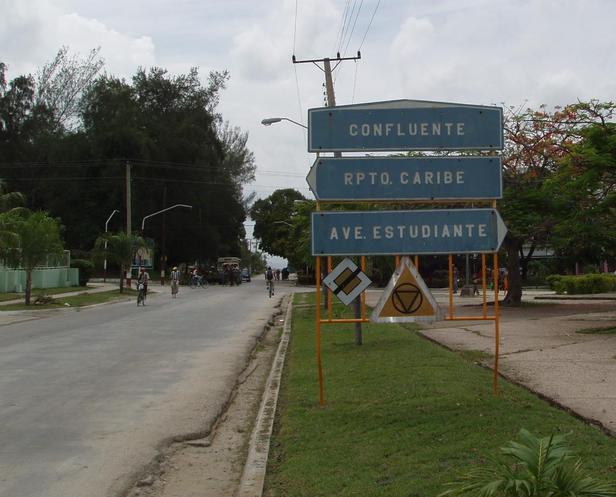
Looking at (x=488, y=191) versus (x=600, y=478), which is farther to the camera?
(x=488, y=191)

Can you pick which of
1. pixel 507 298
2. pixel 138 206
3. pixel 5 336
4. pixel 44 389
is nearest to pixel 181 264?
pixel 138 206

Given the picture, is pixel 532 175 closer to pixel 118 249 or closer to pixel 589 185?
pixel 589 185

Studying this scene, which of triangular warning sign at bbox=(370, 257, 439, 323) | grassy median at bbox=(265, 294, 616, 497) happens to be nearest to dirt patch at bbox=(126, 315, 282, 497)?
grassy median at bbox=(265, 294, 616, 497)

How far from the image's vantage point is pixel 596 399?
29.6 ft

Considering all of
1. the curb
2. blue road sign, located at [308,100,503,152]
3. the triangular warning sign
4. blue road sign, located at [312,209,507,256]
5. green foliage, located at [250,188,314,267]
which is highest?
green foliage, located at [250,188,314,267]

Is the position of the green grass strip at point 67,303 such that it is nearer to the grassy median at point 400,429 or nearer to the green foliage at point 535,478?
the grassy median at point 400,429

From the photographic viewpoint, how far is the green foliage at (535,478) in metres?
4.89

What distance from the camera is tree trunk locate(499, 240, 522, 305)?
28.5m

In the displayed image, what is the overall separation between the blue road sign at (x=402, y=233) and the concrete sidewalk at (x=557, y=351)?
1.96 meters

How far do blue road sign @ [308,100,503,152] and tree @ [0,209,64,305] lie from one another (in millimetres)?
27559

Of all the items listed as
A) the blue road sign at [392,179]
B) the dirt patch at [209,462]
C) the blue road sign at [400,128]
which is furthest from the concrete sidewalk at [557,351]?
the dirt patch at [209,462]

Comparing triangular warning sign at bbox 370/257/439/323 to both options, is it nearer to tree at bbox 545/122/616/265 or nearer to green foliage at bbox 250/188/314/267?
tree at bbox 545/122/616/265

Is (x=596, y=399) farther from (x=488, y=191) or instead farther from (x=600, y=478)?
(x=600, y=478)

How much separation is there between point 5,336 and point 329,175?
1432cm
